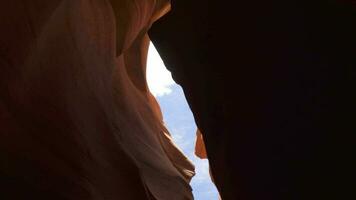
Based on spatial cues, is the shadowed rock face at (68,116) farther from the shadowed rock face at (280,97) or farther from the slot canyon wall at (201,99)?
the shadowed rock face at (280,97)

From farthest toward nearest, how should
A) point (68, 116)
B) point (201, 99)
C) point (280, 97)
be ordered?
point (68, 116) < point (201, 99) < point (280, 97)

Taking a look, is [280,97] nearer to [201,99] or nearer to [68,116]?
[201,99]

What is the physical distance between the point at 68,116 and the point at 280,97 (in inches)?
94.0

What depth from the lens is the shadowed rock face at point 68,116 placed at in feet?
12.1

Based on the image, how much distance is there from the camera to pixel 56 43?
4254 mm

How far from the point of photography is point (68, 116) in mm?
4367

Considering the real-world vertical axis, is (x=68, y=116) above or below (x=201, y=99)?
below

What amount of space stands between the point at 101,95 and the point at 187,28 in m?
1.78

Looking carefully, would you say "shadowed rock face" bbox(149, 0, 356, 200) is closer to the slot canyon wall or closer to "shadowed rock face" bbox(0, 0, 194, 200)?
the slot canyon wall

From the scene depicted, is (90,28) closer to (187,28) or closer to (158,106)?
(187,28)

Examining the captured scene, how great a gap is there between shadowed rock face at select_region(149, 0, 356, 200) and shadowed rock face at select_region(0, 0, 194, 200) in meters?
1.50

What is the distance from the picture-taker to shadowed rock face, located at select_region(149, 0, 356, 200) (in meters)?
2.53

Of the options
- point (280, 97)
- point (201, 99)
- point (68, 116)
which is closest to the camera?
point (280, 97)

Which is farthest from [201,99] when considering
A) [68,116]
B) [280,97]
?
[68,116]
